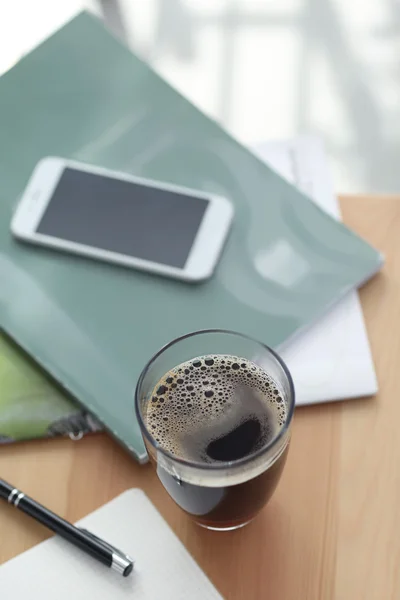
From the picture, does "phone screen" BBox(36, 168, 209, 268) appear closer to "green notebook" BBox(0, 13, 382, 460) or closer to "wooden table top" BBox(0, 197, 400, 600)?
"green notebook" BBox(0, 13, 382, 460)

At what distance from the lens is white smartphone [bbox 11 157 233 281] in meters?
0.66

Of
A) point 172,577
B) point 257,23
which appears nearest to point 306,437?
point 172,577

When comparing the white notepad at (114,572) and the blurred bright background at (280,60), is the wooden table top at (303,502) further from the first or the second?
the blurred bright background at (280,60)

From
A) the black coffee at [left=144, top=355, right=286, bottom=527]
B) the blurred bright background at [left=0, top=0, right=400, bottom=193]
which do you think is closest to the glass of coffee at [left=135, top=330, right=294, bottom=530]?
the black coffee at [left=144, top=355, right=286, bottom=527]

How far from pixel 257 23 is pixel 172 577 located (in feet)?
3.17

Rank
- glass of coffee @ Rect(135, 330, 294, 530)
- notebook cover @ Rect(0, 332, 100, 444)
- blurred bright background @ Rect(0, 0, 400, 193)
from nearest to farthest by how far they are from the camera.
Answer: glass of coffee @ Rect(135, 330, 294, 530), notebook cover @ Rect(0, 332, 100, 444), blurred bright background @ Rect(0, 0, 400, 193)

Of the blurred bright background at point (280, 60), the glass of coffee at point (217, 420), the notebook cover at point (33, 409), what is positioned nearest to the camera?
the glass of coffee at point (217, 420)

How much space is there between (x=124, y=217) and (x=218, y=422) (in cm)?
24

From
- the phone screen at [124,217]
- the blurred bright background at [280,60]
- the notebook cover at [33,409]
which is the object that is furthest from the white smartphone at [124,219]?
the blurred bright background at [280,60]

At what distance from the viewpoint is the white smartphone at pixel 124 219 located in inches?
26.1

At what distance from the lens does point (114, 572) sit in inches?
21.0

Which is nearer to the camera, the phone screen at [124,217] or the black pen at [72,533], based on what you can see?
the black pen at [72,533]

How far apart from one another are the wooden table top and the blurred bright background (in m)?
0.59

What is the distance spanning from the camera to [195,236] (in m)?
0.68
